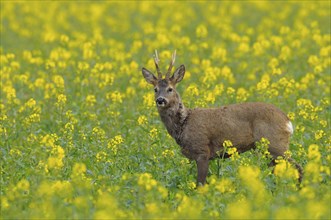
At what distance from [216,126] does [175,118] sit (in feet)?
1.75

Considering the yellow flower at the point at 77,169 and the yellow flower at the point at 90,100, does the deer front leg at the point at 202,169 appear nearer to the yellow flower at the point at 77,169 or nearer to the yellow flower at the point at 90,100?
the yellow flower at the point at 77,169

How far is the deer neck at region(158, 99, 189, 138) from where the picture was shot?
39.3ft

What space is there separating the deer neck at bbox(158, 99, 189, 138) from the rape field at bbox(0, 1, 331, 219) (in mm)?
280

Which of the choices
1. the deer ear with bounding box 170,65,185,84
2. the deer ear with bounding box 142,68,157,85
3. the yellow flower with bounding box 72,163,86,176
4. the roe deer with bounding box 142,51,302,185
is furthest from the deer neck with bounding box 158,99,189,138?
the yellow flower with bounding box 72,163,86,176

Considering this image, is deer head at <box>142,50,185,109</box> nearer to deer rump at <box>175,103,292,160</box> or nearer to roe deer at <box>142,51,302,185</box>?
roe deer at <box>142,51,302,185</box>

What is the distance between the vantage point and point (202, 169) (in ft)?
38.0

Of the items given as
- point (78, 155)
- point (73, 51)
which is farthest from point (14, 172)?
point (73, 51)

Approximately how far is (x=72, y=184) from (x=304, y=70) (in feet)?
33.5

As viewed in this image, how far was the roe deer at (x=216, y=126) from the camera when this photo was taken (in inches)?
458

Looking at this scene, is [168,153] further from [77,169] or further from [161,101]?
[77,169]

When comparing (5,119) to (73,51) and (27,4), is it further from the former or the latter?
(27,4)

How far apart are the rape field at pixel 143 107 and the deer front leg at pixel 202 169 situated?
0.49 feet

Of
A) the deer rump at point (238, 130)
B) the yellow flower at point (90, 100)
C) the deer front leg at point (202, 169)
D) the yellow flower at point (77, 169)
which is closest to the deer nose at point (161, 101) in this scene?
the deer rump at point (238, 130)

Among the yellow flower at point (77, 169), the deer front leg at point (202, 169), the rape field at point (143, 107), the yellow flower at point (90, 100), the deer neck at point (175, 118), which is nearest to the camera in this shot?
the rape field at point (143, 107)
